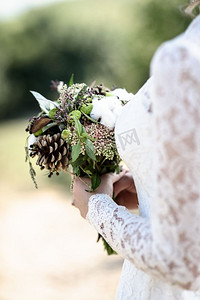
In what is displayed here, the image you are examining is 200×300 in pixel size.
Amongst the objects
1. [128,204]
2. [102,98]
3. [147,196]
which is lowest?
[128,204]

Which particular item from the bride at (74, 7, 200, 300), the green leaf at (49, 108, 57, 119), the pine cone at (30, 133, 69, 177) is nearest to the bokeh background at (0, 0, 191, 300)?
the pine cone at (30, 133, 69, 177)

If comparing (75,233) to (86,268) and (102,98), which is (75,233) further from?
(102,98)

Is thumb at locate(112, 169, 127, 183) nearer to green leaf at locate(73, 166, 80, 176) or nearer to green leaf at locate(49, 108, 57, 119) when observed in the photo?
green leaf at locate(73, 166, 80, 176)

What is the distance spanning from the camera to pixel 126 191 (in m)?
1.95

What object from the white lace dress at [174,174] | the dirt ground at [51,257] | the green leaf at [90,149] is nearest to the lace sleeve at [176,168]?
the white lace dress at [174,174]

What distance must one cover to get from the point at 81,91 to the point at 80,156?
26 cm

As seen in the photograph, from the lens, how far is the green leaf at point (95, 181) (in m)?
1.64

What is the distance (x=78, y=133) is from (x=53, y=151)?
0.13 metres

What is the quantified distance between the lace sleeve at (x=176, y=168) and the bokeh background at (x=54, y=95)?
18.9 inches

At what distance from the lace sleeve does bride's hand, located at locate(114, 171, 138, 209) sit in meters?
0.81

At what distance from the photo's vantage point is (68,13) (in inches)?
554

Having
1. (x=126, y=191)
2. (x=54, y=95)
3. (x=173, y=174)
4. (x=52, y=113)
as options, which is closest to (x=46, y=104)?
(x=52, y=113)

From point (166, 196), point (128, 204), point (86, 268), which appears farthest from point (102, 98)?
point (86, 268)

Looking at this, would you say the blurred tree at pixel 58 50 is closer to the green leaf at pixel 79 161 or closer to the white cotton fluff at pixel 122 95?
the white cotton fluff at pixel 122 95
